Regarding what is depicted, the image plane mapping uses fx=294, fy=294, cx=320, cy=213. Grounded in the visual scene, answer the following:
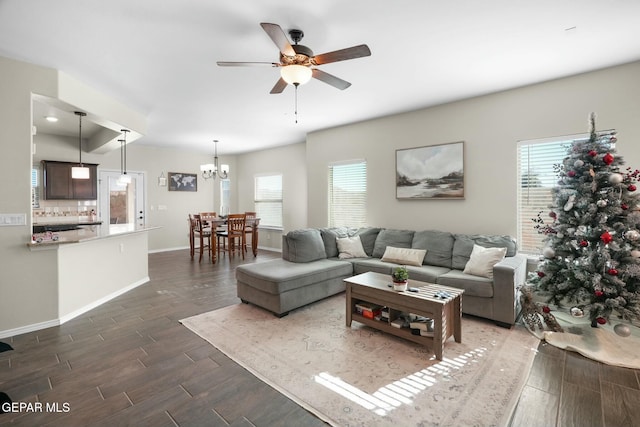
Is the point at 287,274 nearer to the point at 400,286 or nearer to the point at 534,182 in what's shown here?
the point at 400,286

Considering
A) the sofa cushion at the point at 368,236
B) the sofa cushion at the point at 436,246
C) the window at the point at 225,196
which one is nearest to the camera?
the sofa cushion at the point at 436,246

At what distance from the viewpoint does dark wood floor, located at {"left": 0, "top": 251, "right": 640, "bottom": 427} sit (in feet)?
6.04

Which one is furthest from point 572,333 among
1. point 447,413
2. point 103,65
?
point 103,65

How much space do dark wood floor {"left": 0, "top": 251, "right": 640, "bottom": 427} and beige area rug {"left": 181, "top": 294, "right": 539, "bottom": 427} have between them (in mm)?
123

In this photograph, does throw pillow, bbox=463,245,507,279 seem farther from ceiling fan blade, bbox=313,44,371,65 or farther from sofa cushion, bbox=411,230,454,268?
ceiling fan blade, bbox=313,44,371,65

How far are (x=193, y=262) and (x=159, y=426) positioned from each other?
508 cm

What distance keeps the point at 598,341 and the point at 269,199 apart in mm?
7057

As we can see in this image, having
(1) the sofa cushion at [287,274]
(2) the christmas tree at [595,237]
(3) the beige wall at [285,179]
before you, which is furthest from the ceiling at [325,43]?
(3) the beige wall at [285,179]

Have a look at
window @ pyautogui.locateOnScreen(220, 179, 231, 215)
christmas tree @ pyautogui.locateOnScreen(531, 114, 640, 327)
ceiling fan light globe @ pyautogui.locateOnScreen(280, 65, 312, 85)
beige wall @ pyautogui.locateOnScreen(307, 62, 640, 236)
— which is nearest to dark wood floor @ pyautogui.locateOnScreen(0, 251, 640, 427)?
christmas tree @ pyautogui.locateOnScreen(531, 114, 640, 327)

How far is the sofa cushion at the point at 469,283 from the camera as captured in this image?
318cm

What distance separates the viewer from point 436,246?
13.6ft

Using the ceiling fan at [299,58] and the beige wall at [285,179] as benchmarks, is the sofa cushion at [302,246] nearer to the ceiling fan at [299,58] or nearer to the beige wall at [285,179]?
the ceiling fan at [299,58]

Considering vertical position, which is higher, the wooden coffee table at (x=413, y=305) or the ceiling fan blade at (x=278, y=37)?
the ceiling fan blade at (x=278, y=37)

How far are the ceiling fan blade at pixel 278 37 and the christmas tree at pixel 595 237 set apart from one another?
295cm
